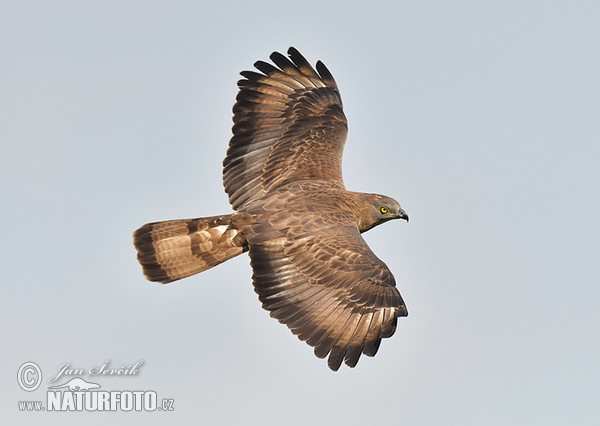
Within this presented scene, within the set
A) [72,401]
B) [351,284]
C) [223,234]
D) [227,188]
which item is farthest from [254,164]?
[72,401]

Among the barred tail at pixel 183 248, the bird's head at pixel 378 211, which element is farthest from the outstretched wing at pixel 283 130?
the barred tail at pixel 183 248

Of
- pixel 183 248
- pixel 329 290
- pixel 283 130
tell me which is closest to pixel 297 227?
pixel 329 290

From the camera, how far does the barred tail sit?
51.4 ft

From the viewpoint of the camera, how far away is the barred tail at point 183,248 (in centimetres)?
1567

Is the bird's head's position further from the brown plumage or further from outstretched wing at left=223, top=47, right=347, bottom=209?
outstretched wing at left=223, top=47, right=347, bottom=209

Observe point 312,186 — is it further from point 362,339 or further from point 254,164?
point 362,339

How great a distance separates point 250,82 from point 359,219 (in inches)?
121

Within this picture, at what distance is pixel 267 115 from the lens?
698 inches

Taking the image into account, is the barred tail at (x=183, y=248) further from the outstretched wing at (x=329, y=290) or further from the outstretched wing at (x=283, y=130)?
the outstretched wing at (x=283, y=130)

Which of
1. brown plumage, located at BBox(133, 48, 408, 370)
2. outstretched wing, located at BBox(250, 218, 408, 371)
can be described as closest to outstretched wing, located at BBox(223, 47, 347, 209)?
brown plumage, located at BBox(133, 48, 408, 370)

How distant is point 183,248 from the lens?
1573cm

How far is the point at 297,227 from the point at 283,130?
106 inches

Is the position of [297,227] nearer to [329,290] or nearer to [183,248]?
[329,290]

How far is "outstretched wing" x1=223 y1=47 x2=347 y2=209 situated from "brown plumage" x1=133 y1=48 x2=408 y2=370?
0.05 ft
